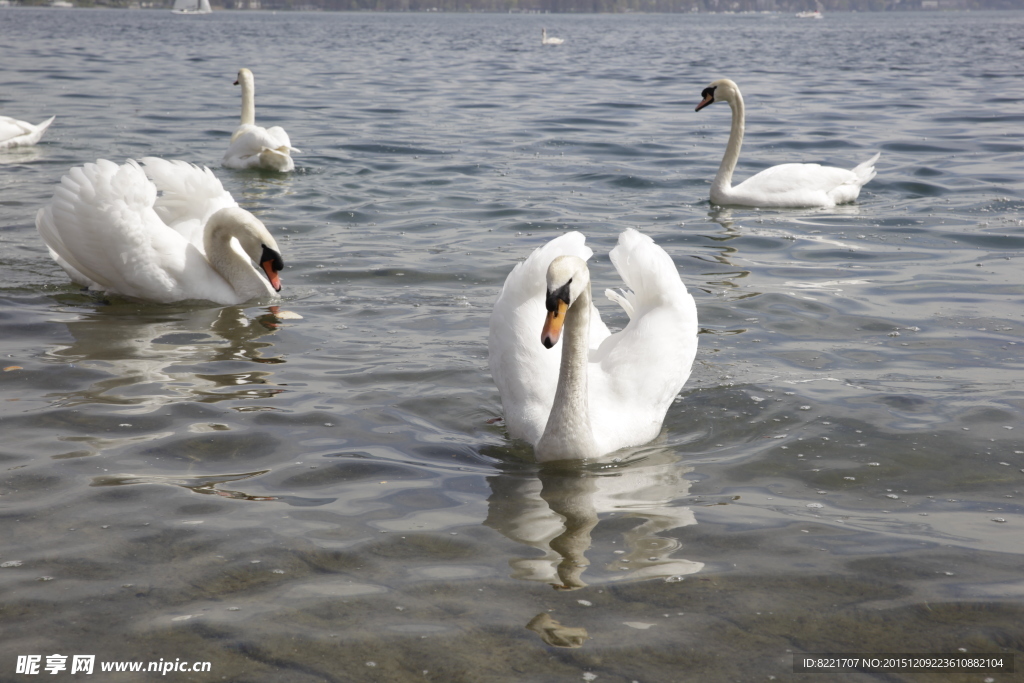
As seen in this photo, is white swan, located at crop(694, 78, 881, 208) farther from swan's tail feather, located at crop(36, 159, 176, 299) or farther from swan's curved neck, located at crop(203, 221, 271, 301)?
swan's tail feather, located at crop(36, 159, 176, 299)

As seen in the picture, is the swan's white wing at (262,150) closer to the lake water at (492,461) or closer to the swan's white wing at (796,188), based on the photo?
the lake water at (492,461)

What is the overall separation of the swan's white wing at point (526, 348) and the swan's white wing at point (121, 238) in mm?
3306

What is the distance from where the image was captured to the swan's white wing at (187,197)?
321 inches

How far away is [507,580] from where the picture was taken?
149 inches

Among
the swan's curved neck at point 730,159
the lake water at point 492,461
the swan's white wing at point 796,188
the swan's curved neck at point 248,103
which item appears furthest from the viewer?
the swan's curved neck at point 248,103

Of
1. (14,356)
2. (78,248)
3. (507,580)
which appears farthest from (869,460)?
(78,248)

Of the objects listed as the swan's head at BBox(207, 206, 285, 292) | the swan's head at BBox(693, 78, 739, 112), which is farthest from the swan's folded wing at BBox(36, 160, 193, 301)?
the swan's head at BBox(693, 78, 739, 112)

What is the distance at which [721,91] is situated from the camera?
1272cm

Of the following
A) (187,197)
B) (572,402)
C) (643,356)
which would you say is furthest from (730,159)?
(572,402)

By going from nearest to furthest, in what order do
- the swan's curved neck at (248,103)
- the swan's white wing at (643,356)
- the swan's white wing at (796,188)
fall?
1. the swan's white wing at (643,356)
2. the swan's white wing at (796,188)
3. the swan's curved neck at (248,103)

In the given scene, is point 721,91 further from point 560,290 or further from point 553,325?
point 553,325

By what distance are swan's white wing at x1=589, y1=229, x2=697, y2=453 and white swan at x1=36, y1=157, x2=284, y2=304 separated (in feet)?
9.95

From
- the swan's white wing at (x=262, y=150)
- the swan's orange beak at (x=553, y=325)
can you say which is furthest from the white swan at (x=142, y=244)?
the swan's white wing at (x=262, y=150)

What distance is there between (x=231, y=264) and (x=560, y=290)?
165 inches
